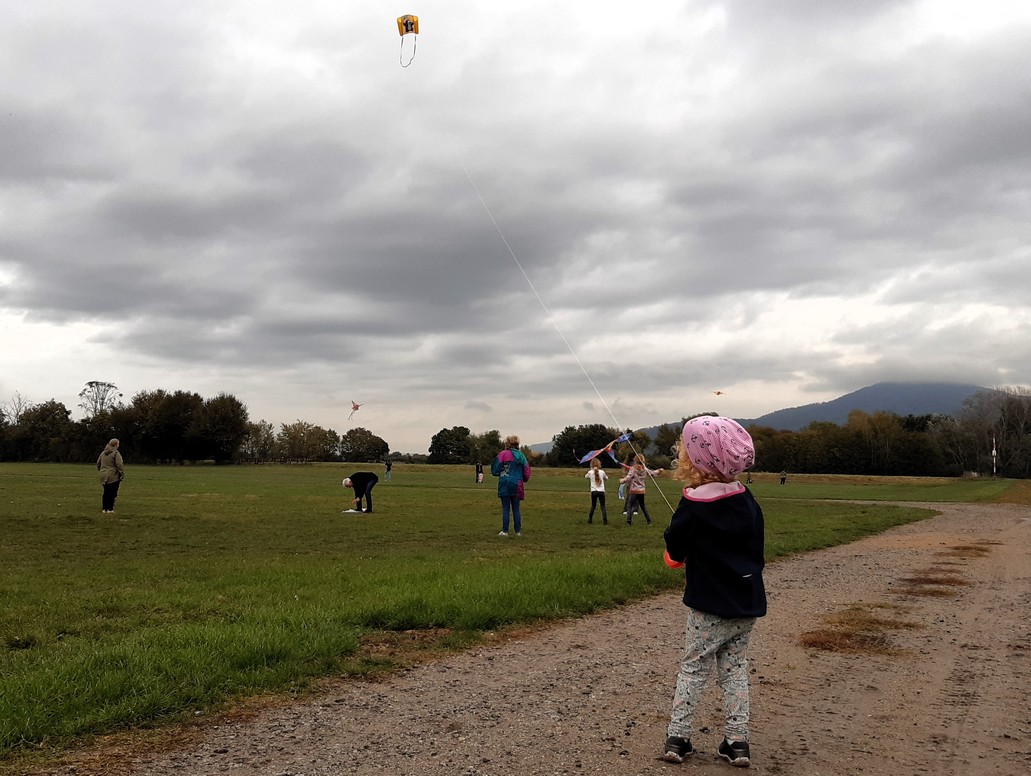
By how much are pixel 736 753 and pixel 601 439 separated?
449 feet

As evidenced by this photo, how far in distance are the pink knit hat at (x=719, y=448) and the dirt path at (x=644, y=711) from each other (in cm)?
171

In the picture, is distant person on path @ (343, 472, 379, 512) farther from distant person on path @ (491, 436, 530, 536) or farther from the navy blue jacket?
the navy blue jacket

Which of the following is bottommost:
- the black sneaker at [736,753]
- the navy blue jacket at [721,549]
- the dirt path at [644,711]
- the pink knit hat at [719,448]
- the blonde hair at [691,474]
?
the dirt path at [644,711]

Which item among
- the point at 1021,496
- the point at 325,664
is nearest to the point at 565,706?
the point at 325,664

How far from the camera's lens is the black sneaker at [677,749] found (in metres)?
4.66

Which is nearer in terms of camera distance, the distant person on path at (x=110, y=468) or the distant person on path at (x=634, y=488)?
the distant person on path at (x=110, y=468)

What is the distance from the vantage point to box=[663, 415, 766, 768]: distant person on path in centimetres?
487

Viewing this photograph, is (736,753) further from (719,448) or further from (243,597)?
(243,597)

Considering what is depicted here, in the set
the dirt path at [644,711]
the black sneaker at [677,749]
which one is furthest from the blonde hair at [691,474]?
the dirt path at [644,711]

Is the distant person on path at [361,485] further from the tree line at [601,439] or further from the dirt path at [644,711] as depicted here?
the tree line at [601,439]

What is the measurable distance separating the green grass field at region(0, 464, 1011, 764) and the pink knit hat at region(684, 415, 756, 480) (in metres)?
3.47

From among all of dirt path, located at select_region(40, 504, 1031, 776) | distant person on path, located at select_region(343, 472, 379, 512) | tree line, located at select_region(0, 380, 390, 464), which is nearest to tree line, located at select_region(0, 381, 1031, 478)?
tree line, located at select_region(0, 380, 390, 464)

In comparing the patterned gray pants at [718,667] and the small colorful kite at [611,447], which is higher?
the small colorful kite at [611,447]

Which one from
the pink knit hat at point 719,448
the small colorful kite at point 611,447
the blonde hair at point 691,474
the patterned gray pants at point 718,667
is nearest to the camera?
the patterned gray pants at point 718,667
